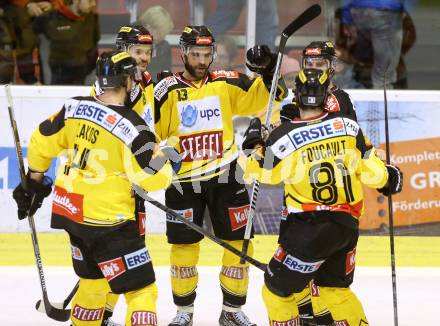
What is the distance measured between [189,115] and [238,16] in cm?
239

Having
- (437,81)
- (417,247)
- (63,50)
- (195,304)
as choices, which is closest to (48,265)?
(195,304)

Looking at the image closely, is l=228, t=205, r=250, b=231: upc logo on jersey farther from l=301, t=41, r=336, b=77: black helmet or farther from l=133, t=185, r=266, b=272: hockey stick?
l=301, t=41, r=336, b=77: black helmet

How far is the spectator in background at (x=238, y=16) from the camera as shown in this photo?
26.5ft

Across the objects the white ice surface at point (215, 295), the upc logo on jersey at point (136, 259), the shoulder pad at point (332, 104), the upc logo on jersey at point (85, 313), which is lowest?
the white ice surface at point (215, 295)

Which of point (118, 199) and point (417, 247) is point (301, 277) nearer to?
point (118, 199)

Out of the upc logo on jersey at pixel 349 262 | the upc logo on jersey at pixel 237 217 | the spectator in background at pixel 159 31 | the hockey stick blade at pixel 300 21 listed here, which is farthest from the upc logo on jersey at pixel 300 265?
the spectator in background at pixel 159 31

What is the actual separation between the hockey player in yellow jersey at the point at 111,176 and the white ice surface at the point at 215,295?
1169 millimetres

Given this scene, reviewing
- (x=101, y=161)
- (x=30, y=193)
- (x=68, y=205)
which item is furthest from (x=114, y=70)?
(x=30, y=193)

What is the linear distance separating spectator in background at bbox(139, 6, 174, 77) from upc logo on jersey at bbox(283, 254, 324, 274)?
132 inches

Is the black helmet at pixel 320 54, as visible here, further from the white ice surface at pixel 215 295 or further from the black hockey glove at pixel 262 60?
the white ice surface at pixel 215 295

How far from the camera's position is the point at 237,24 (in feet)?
26.6

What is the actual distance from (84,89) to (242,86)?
88.0 inches

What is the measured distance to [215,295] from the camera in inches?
255

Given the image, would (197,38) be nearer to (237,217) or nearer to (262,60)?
(262,60)
